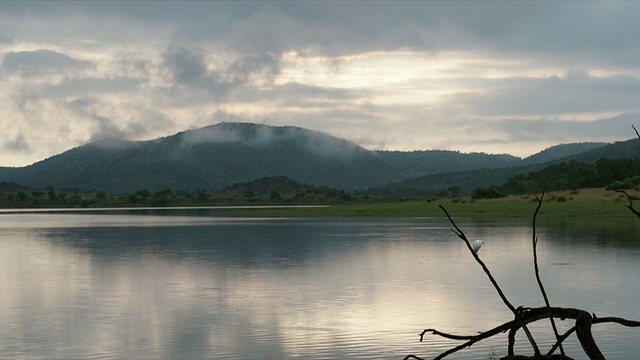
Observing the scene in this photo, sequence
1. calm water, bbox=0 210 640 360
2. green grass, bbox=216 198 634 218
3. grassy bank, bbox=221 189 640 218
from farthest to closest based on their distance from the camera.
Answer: grassy bank, bbox=221 189 640 218
green grass, bbox=216 198 634 218
calm water, bbox=0 210 640 360

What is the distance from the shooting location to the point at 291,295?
98.7 ft

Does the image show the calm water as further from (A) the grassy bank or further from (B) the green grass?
(A) the grassy bank

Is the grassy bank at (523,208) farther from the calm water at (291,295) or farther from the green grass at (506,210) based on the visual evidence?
the calm water at (291,295)

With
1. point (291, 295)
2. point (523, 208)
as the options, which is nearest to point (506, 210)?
point (523, 208)

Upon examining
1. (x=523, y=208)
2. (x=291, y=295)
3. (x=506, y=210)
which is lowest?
(x=291, y=295)

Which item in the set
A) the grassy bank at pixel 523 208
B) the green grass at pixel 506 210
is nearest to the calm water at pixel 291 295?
the green grass at pixel 506 210

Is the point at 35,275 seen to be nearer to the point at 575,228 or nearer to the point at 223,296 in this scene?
the point at 223,296

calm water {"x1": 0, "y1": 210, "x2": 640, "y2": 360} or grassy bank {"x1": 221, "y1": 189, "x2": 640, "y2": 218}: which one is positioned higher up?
grassy bank {"x1": 221, "y1": 189, "x2": 640, "y2": 218}

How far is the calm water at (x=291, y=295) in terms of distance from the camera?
20.7 meters

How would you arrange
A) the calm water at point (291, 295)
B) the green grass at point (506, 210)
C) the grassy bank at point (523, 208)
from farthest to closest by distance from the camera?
the grassy bank at point (523, 208) → the green grass at point (506, 210) → the calm water at point (291, 295)

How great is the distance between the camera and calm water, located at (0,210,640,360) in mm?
20688

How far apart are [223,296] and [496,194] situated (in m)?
91.5

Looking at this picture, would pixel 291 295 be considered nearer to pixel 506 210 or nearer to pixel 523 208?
pixel 506 210

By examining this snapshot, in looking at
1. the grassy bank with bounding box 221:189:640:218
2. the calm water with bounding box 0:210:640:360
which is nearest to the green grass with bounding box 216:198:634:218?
the grassy bank with bounding box 221:189:640:218
